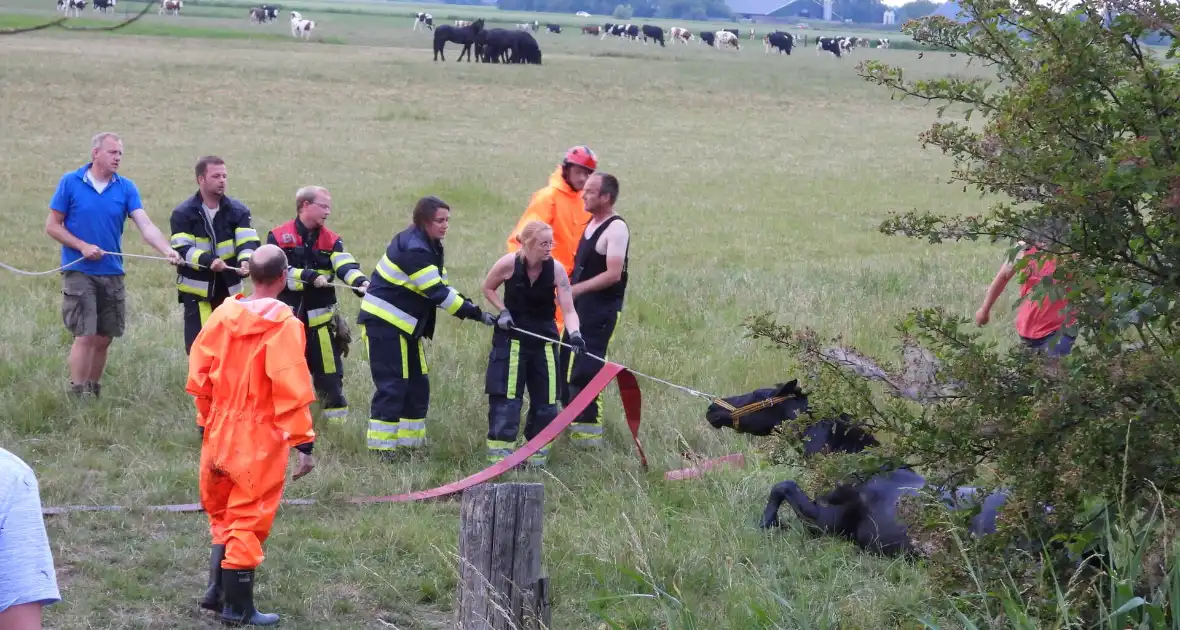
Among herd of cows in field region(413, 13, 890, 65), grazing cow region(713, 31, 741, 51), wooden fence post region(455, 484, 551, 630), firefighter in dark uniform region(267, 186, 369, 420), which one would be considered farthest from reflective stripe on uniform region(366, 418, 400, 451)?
grazing cow region(713, 31, 741, 51)

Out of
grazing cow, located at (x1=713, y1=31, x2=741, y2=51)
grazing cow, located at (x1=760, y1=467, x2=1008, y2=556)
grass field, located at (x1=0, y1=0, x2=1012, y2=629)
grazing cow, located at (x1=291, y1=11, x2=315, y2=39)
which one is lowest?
grass field, located at (x1=0, y1=0, x2=1012, y2=629)

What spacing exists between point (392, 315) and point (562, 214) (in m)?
1.59

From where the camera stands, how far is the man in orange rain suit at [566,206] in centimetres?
833

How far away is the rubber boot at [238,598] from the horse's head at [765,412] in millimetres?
2778

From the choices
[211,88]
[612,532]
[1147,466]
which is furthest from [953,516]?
[211,88]

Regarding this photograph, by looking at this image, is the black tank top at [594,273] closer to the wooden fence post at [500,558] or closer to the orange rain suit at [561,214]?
the orange rain suit at [561,214]

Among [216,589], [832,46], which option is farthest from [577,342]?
[832,46]

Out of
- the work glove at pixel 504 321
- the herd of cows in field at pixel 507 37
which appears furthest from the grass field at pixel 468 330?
the herd of cows in field at pixel 507 37

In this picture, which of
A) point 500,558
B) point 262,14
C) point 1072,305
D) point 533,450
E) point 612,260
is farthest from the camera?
point 262,14

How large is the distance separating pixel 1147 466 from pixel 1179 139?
0.93 m

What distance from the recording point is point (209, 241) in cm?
815

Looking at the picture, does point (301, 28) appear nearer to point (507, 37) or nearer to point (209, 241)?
point (507, 37)

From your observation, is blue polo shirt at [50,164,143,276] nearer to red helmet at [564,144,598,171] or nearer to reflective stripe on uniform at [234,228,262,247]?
reflective stripe on uniform at [234,228,262,247]

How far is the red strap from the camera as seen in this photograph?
6.49 metres
